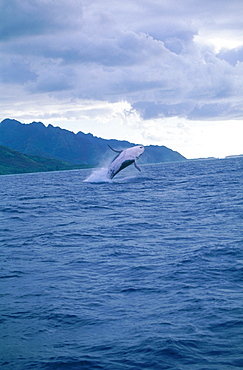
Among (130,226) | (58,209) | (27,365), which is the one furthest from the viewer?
(58,209)

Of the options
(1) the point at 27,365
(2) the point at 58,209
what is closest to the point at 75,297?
(1) the point at 27,365

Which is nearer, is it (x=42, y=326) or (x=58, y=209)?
(x=42, y=326)

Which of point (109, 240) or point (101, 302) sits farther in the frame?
point (109, 240)

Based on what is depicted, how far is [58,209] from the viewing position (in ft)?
88.8

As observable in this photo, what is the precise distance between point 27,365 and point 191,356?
2497mm

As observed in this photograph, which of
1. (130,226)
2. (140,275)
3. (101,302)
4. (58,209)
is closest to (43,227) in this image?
(130,226)

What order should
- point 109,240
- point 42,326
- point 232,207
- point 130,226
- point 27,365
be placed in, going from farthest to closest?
1. point 232,207
2. point 130,226
3. point 109,240
4. point 42,326
5. point 27,365

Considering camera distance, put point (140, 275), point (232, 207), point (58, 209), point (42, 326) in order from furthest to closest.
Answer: point (58, 209)
point (232, 207)
point (140, 275)
point (42, 326)

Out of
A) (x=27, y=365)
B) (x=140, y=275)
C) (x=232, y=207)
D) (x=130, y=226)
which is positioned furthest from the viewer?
(x=232, y=207)

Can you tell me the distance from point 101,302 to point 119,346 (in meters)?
2.04

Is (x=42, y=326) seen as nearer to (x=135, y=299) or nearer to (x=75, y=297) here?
(x=75, y=297)

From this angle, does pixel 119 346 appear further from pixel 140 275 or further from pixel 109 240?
pixel 109 240

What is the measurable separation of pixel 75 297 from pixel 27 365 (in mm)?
2929

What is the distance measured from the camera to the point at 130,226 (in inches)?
709
